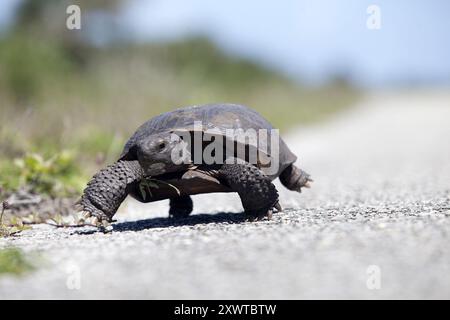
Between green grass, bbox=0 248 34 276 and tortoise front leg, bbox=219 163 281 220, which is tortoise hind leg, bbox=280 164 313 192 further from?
green grass, bbox=0 248 34 276

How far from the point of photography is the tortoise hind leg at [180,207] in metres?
5.94

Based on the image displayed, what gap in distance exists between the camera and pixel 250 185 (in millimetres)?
4988

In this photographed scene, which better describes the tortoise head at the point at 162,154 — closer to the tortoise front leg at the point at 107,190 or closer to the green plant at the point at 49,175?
the tortoise front leg at the point at 107,190

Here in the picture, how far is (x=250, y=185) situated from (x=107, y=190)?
1082 millimetres

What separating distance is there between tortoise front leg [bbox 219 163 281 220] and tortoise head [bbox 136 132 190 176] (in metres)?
0.33

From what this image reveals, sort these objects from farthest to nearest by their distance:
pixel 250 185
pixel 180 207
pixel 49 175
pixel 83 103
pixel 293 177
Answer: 1. pixel 83 103
2. pixel 49 175
3. pixel 293 177
4. pixel 180 207
5. pixel 250 185

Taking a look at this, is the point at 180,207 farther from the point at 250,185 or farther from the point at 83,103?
the point at 83,103

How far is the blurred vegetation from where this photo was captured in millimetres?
7367

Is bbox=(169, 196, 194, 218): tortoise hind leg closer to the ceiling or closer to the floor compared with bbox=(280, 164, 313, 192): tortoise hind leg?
closer to the floor

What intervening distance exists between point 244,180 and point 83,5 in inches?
1260

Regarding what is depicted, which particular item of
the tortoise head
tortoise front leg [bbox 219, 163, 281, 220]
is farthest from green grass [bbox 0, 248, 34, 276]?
tortoise front leg [bbox 219, 163, 281, 220]

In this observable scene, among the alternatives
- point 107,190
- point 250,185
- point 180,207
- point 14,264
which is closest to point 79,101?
point 180,207

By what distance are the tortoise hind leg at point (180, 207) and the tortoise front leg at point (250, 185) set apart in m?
0.92

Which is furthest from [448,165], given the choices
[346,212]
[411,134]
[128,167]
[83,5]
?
[83,5]
